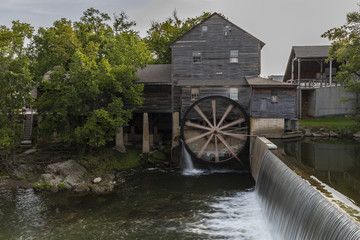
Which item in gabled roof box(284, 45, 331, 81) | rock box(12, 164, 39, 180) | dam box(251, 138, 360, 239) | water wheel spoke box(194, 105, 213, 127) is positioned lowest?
rock box(12, 164, 39, 180)

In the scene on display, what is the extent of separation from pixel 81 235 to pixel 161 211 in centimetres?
339

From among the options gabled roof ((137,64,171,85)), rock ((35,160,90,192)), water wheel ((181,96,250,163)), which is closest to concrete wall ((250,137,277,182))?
water wheel ((181,96,250,163))

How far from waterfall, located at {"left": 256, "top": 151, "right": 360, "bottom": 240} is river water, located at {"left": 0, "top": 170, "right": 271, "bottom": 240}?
34.7 inches

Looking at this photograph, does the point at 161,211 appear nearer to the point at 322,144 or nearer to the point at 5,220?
the point at 5,220

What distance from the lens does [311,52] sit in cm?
2716

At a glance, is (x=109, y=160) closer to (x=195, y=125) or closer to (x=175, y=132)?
(x=175, y=132)

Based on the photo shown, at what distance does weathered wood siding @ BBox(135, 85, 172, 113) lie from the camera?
811 inches

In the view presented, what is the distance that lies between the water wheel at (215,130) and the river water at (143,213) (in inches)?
134

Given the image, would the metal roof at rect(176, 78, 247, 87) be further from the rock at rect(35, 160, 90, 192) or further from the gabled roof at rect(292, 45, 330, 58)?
the gabled roof at rect(292, 45, 330, 58)

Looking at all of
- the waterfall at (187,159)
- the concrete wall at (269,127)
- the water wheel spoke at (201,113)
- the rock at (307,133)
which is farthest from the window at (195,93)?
the rock at (307,133)

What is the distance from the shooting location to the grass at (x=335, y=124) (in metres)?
21.8

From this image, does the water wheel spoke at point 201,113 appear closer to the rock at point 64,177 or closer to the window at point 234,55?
the window at point 234,55

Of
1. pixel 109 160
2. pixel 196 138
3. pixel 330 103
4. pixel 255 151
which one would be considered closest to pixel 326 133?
pixel 330 103

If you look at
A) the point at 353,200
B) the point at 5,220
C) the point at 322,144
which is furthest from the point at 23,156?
the point at 322,144
